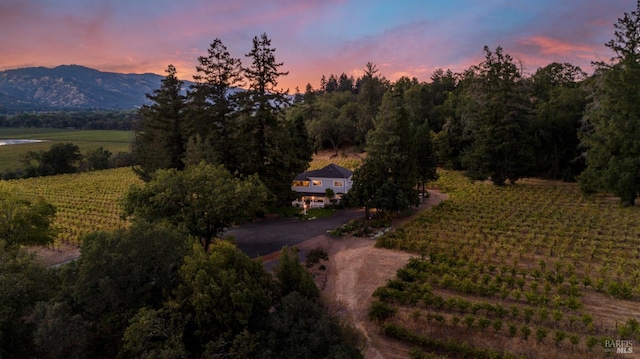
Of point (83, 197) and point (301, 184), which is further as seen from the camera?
point (83, 197)

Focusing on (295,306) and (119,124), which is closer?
(295,306)

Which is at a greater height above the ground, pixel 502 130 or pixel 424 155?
pixel 502 130

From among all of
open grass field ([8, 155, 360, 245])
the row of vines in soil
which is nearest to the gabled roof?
open grass field ([8, 155, 360, 245])

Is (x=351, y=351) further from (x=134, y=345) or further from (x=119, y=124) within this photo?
(x=119, y=124)

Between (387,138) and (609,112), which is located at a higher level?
(609,112)

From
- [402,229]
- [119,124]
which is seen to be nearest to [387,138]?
[402,229]

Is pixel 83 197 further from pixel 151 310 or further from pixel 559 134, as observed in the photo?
pixel 559 134

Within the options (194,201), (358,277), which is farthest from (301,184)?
(358,277)

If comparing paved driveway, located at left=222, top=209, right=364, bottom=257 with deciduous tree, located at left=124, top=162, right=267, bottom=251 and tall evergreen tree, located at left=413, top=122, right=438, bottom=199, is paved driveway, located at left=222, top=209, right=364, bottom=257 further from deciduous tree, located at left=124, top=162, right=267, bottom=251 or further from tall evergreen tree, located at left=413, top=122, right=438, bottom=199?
tall evergreen tree, located at left=413, top=122, right=438, bottom=199
